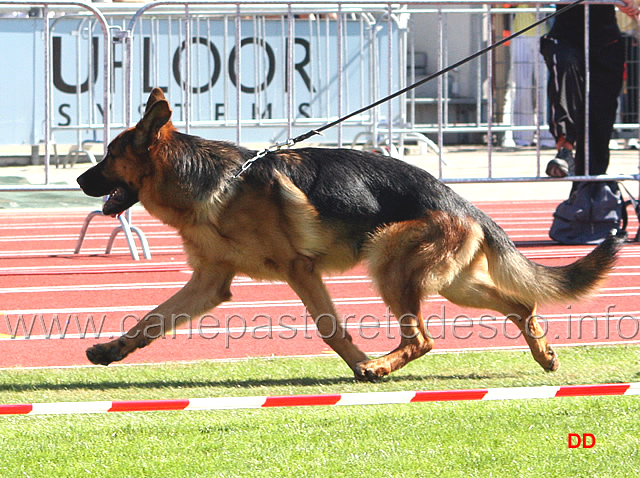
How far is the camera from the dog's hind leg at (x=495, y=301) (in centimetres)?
504

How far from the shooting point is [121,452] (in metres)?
3.72

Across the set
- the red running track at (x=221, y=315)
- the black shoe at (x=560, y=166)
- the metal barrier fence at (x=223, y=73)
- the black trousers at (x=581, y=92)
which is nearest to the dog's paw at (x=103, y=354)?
the red running track at (x=221, y=315)

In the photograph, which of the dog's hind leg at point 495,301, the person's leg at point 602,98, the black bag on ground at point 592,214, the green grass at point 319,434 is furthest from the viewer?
the black bag on ground at point 592,214

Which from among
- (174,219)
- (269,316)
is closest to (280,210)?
(174,219)

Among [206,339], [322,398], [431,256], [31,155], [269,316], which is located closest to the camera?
[322,398]

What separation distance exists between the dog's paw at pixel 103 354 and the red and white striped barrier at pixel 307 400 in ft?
2.40

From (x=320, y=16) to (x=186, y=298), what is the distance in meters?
10.7

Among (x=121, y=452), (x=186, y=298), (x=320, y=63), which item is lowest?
(x=121, y=452)

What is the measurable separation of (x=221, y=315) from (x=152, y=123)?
199 centimetres

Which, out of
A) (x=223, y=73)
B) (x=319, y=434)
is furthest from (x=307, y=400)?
(x=223, y=73)

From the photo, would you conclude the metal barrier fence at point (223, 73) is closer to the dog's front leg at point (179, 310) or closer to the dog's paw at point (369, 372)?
the dog's front leg at point (179, 310)

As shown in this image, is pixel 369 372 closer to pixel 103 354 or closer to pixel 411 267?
pixel 411 267

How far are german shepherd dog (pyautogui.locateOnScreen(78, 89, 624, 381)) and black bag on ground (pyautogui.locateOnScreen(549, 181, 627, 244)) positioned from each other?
4.34 meters

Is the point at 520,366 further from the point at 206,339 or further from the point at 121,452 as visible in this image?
the point at 121,452
